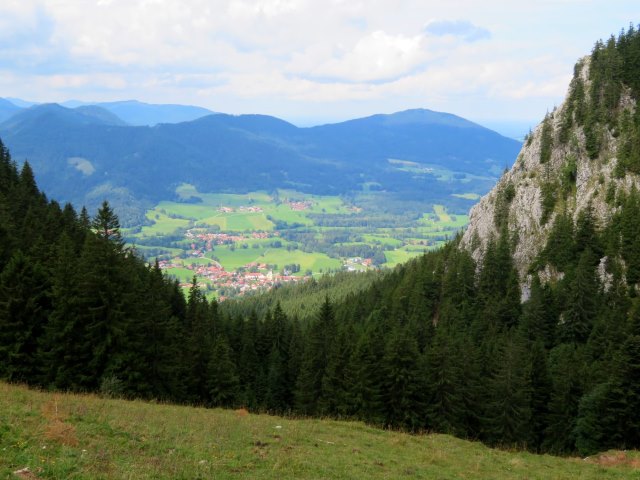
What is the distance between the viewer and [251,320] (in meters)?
75.8

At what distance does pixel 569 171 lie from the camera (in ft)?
296

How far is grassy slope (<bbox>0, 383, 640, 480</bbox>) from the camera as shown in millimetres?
15641

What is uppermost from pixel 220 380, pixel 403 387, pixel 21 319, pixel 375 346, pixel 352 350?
pixel 21 319

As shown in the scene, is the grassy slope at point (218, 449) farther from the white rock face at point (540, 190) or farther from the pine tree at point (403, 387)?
the white rock face at point (540, 190)

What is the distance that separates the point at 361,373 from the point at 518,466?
20.2 m

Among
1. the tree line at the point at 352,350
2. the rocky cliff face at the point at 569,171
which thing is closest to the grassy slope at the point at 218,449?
the tree line at the point at 352,350

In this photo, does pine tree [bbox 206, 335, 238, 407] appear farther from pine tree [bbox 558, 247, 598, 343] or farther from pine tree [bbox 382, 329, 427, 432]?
pine tree [bbox 558, 247, 598, 343]

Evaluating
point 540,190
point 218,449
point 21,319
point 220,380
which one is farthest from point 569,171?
point 21,319

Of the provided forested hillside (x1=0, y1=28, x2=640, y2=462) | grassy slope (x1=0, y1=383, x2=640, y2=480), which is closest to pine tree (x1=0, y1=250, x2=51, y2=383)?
forested hillside (x1=0, y1=28, x2=640, y2=462)

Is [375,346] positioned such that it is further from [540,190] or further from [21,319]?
[540,190]

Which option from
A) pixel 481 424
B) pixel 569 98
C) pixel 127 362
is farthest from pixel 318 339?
pixel 569 98

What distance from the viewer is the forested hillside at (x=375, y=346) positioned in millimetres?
35188

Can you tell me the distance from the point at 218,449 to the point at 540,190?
294 feet

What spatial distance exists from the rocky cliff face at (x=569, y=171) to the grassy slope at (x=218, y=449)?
6138 centimetres
